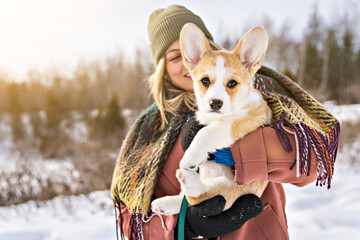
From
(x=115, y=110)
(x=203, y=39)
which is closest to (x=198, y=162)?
(x=203, y=39)

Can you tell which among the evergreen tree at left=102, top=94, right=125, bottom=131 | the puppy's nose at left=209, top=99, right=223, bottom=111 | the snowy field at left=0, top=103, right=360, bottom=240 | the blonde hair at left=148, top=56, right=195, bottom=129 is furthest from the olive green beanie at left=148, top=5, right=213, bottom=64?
the evergreen tree at left=102, top=94, right=125, bottom=131

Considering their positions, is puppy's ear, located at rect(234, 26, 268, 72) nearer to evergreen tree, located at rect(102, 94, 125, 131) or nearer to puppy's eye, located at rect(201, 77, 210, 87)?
puppy's eye, located at rect(201, 77, 210, 87)

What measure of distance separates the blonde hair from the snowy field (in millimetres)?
3139

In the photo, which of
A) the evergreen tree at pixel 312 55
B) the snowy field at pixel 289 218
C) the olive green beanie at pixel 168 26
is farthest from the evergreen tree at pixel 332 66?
the olive green beanie at pixel 168 26

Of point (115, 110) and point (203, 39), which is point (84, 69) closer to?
point (115, 110)

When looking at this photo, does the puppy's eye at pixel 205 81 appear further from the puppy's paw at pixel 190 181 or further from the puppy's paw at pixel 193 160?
the puppy's paw at pixel 190 181

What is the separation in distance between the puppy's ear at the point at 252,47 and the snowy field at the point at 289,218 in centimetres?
351

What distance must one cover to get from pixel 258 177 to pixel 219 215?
38 cm

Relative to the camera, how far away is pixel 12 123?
23172 millimetres

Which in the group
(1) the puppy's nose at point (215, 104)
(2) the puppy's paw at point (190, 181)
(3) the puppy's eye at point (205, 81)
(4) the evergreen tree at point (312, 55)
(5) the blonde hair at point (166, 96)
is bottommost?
(4) the evergreen tree at point (312, 55)

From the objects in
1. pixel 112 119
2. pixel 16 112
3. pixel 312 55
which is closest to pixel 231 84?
pixel 112 119

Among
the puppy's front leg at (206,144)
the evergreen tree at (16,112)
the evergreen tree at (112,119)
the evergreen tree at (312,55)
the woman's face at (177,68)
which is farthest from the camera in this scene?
the evergreen tree at (312,55)

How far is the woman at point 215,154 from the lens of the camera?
147 cm

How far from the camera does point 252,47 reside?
4.98ft
